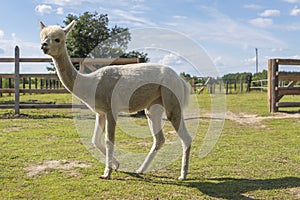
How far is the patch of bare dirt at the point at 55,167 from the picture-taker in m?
4.03

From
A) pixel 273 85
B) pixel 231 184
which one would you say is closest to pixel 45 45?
pixel 231 184

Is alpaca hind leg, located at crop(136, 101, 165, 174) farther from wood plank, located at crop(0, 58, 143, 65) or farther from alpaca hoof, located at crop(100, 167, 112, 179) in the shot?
wood plank, located at crop(0, 58, 143, 65)

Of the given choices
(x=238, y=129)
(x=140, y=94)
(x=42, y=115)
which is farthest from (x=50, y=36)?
(x=42, y=115)

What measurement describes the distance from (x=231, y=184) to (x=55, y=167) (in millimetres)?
2370

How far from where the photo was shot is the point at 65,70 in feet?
12.3

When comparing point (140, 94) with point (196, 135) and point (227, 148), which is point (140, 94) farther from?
point (196, 135)

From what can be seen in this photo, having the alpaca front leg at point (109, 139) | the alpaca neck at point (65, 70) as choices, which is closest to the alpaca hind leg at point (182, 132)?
the alpaca front leg at point (109, 139)

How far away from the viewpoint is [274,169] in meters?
4.23

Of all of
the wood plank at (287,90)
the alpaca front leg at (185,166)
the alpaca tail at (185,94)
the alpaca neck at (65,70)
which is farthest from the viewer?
the wood plank at (287,90)

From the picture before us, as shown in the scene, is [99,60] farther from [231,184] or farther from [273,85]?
[231,184]

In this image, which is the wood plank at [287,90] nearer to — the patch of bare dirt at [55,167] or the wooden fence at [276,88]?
the wooden fence at [276,88]

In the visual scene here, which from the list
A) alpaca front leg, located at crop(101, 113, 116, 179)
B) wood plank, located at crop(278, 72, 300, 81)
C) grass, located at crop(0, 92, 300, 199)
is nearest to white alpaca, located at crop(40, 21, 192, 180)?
alpaca front leg, located at crop(101, 113, 116, 179)

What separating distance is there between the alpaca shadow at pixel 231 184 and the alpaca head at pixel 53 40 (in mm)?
1847

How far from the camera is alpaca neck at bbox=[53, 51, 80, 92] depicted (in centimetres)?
372
